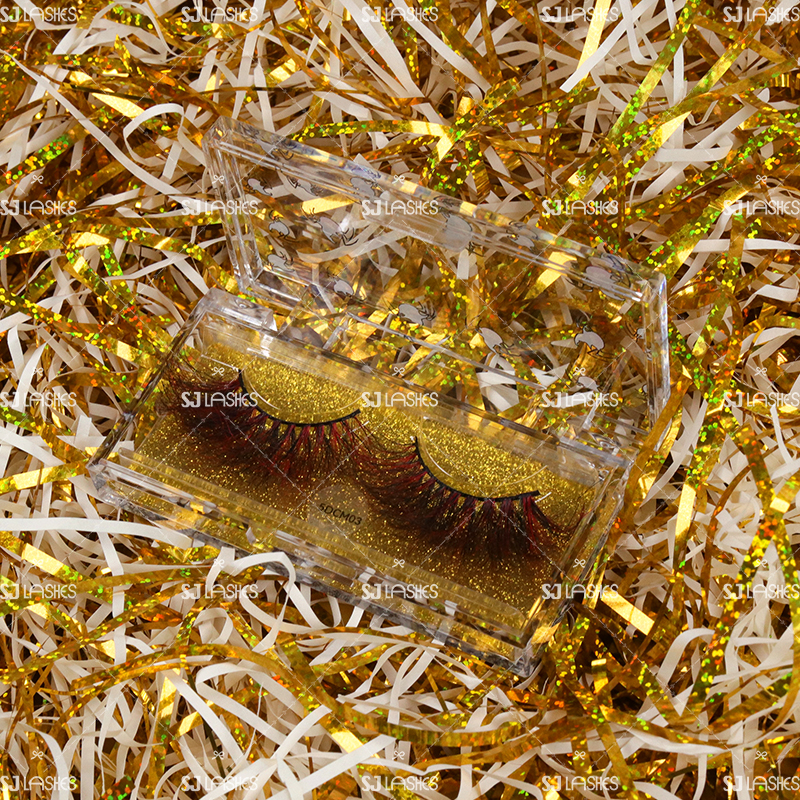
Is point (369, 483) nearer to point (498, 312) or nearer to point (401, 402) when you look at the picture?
point (401, 402)

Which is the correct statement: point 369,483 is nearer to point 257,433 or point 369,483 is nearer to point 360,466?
point 360,466

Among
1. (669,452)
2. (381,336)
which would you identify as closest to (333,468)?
(381,336)

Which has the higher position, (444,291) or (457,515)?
(444,291)

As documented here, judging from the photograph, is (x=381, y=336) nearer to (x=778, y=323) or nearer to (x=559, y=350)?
(x=559, y=350)

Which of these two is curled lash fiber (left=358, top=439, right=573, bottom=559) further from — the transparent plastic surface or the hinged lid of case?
the hinged lid of case

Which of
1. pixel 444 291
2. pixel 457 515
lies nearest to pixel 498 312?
pixel 444 291
